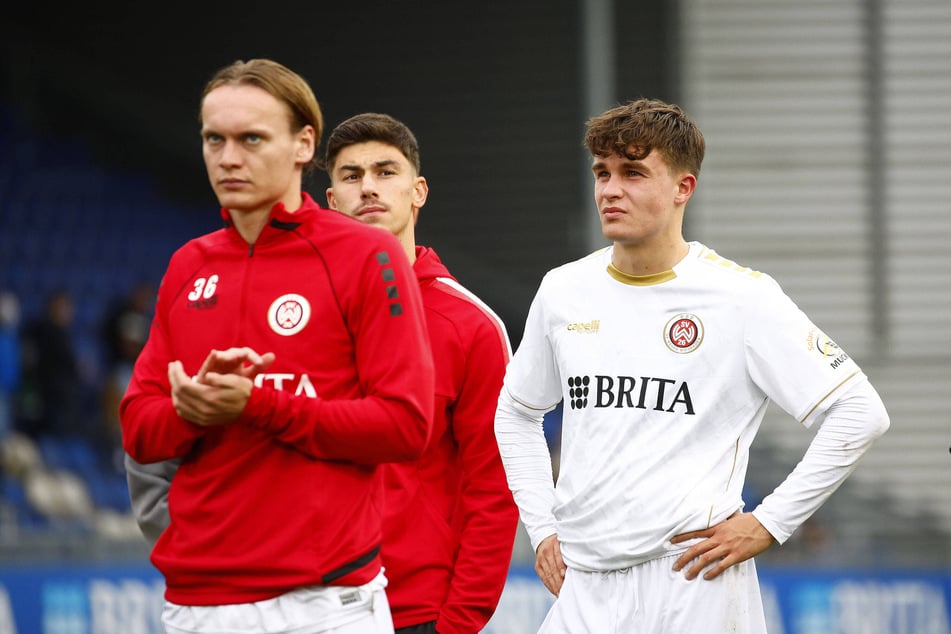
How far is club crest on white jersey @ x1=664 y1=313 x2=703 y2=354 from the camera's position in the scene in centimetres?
373

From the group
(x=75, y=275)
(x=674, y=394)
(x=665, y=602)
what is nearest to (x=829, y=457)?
(x=674, y=394)

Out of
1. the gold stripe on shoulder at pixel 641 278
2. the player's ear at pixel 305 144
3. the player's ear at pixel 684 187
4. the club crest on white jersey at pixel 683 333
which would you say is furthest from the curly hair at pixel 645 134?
the player's ear at pixel 305 144

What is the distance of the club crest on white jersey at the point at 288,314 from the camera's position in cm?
312

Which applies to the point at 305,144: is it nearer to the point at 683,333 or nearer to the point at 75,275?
the point at 683,333

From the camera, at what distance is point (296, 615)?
3.06 m

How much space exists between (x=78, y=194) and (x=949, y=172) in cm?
922

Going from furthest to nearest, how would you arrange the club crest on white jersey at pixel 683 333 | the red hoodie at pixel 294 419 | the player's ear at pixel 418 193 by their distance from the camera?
1. the player's ear at pixel 418 193
2. the club crest on white jersey at pixel 683 333
3. the red hoodie at pixel 294 419

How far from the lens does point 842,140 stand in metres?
14.7

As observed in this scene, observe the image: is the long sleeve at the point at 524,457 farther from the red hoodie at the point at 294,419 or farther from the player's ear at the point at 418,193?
the red hoodie at the point at 294,419

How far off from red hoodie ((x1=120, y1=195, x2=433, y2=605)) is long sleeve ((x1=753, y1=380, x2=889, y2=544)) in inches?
40.6

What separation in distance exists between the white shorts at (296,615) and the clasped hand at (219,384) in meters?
0.42

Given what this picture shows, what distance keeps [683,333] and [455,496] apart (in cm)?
89

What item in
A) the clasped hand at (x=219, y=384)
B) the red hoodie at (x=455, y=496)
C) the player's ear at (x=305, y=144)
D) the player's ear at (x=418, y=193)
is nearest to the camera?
the clasped hand at (x=219, y=384)

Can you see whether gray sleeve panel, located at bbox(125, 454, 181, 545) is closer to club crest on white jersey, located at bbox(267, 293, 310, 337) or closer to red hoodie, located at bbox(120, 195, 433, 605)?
red hoodie, located at bbox(120, 195, 433, 605)
